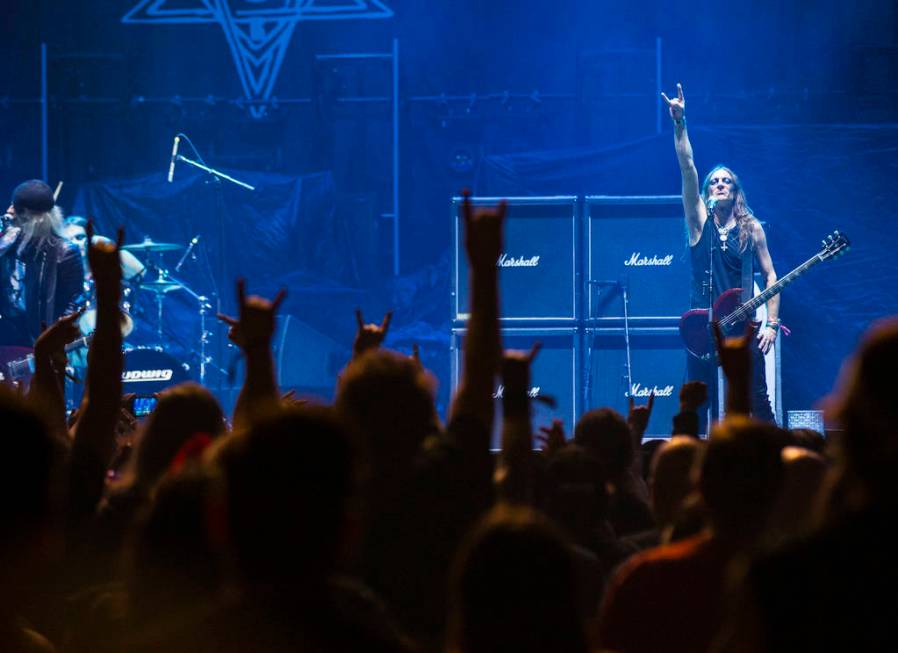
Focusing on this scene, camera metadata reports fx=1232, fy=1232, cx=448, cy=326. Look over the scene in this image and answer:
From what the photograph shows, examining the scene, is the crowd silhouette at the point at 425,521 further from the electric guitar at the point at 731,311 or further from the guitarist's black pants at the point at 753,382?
the electric guitar at the point at 731,311

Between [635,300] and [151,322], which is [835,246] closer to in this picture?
[635,300]

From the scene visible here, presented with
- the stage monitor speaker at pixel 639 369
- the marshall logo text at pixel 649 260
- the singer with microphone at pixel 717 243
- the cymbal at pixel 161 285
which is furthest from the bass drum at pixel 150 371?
the singer with microphone at pixel 717 243

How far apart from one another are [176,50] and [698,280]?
25.8ft

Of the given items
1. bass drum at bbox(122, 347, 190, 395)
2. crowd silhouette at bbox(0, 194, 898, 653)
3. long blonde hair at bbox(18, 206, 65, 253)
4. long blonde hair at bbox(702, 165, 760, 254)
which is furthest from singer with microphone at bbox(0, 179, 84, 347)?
crowd silhouette at bbox(0, 194, 898, 653)

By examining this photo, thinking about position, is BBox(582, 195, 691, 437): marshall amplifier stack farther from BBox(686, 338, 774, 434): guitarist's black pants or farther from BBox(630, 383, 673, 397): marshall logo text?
BBox(686, 338, 774, 434): guitarist's black pants

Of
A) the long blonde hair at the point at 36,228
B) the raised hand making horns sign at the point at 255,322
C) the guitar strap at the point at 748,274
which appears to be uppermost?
the long blonde hair at the point at 36,228

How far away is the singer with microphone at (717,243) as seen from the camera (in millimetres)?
10477

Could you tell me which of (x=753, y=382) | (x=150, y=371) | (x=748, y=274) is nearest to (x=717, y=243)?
(x=748, y=274)

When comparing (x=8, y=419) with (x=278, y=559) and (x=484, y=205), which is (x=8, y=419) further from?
(x=484, y=205)

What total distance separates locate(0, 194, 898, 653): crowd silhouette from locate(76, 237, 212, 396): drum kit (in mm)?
7160

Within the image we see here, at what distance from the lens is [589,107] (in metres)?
14.5

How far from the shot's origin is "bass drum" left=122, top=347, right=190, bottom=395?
452 inches

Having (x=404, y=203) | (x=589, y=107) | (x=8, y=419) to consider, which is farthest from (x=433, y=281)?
(x=8, y=419)

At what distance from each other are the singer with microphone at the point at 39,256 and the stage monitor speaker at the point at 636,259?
15.2ft
